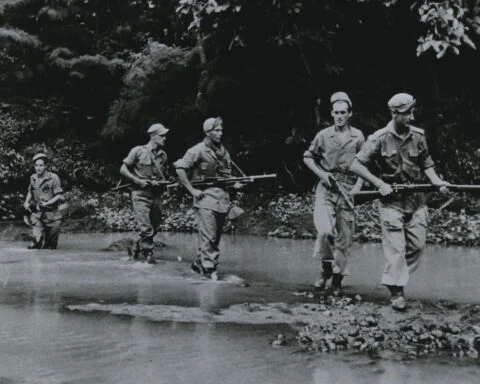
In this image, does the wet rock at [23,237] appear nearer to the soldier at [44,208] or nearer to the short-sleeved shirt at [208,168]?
the soldier at [44,208]

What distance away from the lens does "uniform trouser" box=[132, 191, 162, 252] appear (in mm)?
12602

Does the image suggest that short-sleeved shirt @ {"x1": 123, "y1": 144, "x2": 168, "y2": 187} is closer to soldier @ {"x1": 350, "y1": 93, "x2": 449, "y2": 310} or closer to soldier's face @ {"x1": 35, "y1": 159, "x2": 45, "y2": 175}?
soldier's face @ {"x1": 35, "y1": 159, "x2": 45, "y2": 175}

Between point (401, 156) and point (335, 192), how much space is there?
65.4 inches

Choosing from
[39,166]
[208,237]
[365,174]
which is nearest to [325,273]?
[208,237]

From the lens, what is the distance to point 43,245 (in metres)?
15.4

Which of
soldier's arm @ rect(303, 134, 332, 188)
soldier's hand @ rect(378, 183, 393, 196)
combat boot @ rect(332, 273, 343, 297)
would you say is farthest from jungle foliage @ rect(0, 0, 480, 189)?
soldier's hand @ rect(378, 183, 393, 196)

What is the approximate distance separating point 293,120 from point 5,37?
918cm

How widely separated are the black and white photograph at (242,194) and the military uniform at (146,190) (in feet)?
0.12

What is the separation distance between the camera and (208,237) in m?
10.7

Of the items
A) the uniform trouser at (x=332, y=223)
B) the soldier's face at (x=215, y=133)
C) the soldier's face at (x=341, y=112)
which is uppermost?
the soldier's face at (x=341, y=112)

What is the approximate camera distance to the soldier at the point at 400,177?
7.88 meters

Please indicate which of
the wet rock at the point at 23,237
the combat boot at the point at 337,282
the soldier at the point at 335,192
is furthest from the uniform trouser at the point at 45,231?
the combat boot at the point at 337,282

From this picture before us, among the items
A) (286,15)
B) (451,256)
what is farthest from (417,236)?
(286,15)

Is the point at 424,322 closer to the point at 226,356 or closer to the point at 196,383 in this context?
the point at 226,356
